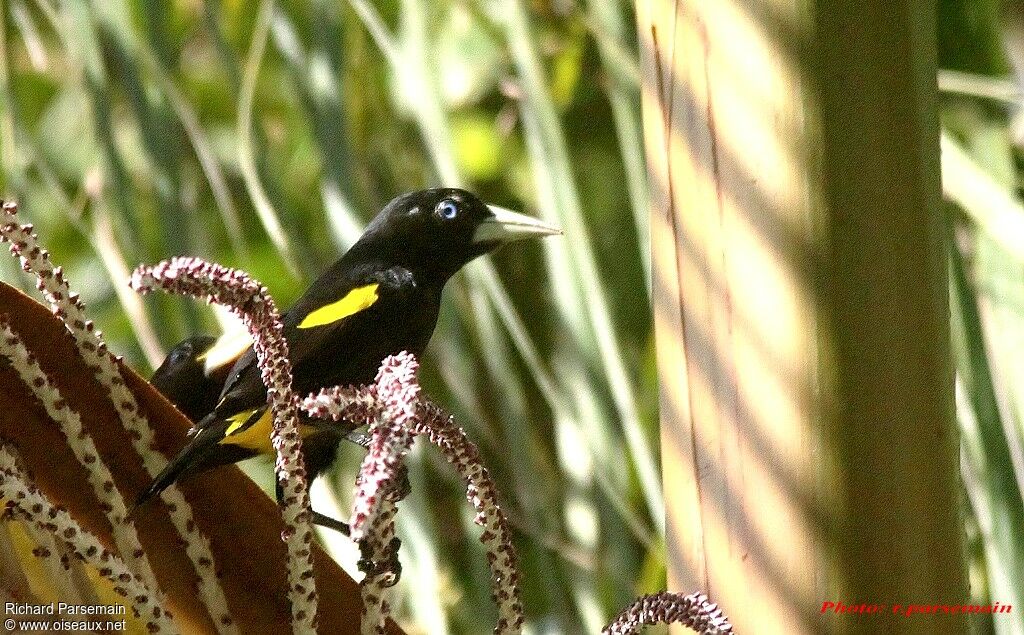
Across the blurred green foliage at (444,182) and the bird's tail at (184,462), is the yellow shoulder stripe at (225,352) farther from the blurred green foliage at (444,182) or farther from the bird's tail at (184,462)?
the bird's tail at (184,462)

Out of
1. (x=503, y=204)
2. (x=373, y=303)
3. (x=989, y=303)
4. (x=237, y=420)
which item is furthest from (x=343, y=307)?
(x=503, y=204)

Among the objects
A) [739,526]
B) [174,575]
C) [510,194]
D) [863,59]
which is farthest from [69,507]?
[510,194]

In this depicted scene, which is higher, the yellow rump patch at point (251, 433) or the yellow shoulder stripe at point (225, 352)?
the yellow shoulder stripe at point (225, 352)

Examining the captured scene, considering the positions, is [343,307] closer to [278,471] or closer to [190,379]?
[190,379]

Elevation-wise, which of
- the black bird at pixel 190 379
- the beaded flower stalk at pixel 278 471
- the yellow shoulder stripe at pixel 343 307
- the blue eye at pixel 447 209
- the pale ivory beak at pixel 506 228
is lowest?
the beaded flower stalk at pixel 278 471

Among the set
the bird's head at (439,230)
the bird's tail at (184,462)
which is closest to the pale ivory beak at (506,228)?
the bird's head at (439,230)

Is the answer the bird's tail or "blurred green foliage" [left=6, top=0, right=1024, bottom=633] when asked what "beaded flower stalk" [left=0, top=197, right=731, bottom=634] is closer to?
the bird's tail

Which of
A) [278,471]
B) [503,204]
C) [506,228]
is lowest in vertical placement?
[278,471]

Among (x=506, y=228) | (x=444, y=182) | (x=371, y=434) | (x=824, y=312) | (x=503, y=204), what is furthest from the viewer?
(x=503, y=204)
